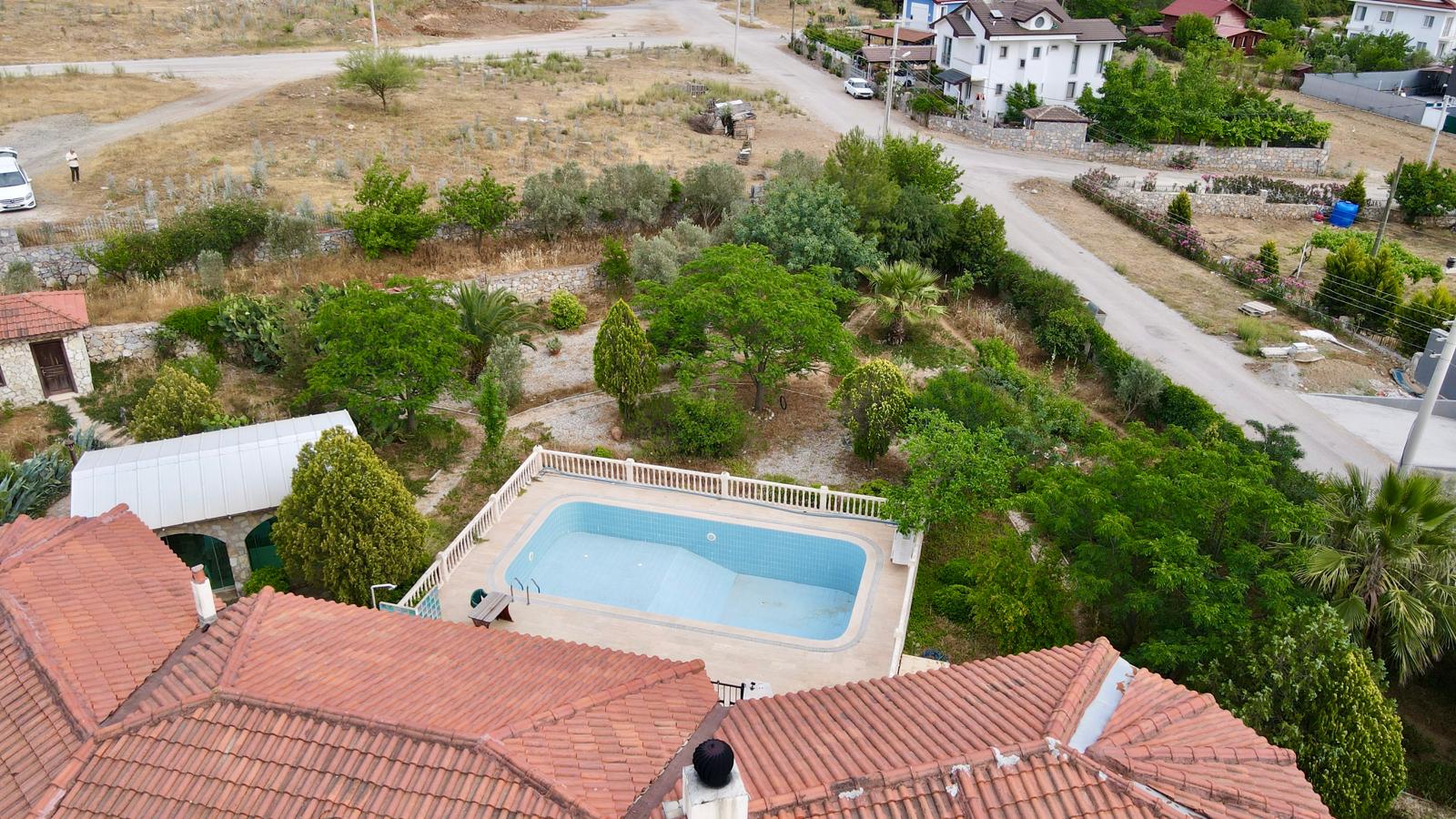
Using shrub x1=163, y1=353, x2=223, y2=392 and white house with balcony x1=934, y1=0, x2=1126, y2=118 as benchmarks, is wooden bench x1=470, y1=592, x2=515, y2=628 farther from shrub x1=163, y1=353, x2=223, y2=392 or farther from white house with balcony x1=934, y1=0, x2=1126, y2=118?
white house with balcony x1=934, y1=0, x2=1126, y2=118

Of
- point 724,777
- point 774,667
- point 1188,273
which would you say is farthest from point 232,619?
point 1188,273

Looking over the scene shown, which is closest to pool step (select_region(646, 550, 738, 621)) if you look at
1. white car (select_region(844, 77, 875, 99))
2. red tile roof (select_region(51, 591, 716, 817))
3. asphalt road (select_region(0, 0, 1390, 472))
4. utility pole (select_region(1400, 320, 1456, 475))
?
red tile roof (select_region(51, 591, 716, 817))

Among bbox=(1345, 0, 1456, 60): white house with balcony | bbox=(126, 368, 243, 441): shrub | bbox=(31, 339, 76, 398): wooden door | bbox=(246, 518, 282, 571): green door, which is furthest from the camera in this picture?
bbox=(1345, 0, 1456, 60): white house with balcony

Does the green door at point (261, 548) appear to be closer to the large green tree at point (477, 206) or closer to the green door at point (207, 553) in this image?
the green door at point (207, 553)

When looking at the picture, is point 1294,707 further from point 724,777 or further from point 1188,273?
point 1188,273

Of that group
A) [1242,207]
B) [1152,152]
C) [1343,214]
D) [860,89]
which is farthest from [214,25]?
[1343,214]
